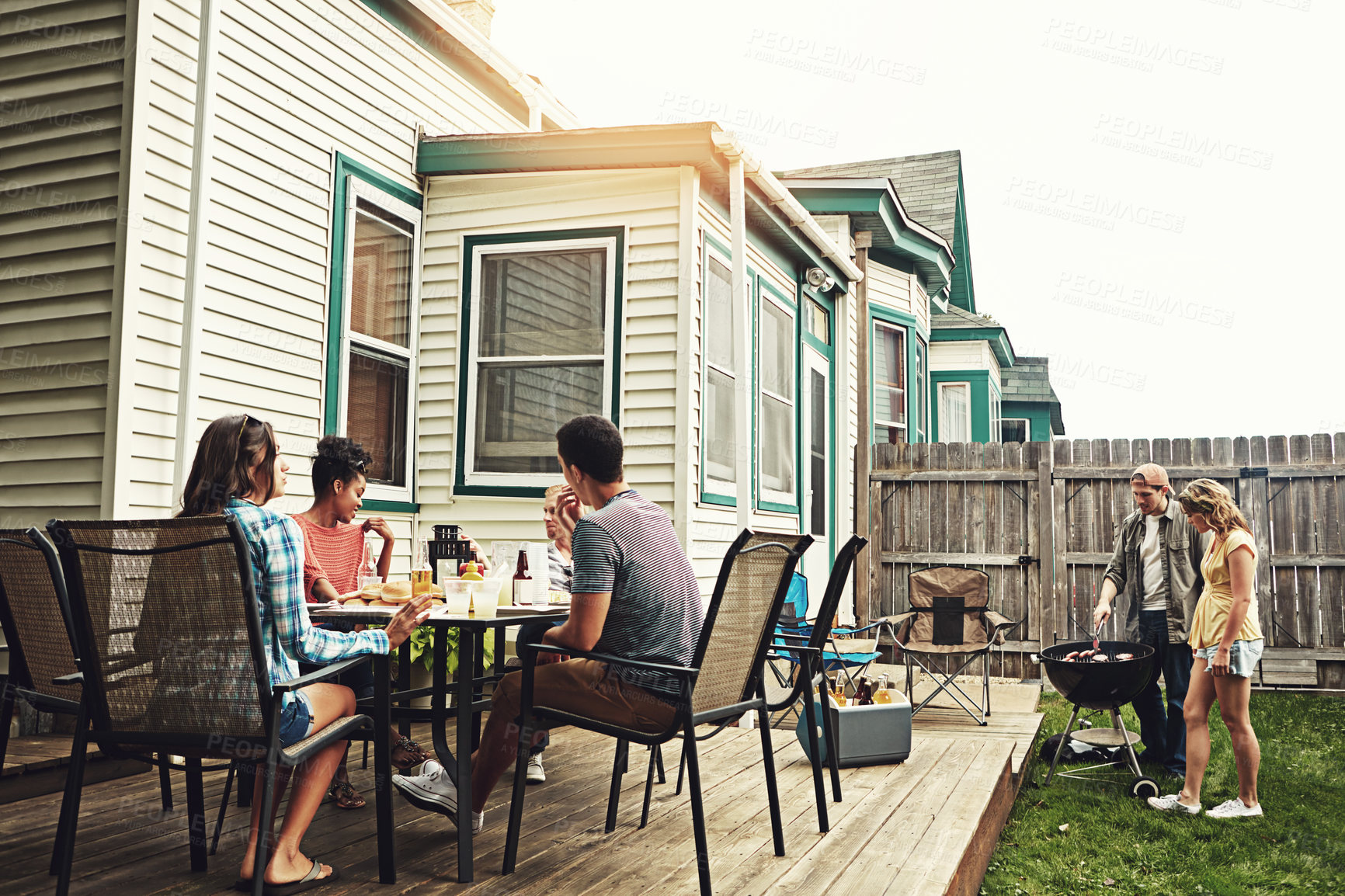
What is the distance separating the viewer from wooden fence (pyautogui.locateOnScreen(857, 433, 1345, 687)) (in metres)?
8.14

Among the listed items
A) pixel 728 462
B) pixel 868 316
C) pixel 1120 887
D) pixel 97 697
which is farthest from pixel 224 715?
pixel 868 316

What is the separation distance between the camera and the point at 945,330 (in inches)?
584

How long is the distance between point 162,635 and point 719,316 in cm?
497

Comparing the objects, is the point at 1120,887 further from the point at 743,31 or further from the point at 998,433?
the point at 998,433

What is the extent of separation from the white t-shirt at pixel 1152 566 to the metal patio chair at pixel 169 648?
4.55 metres

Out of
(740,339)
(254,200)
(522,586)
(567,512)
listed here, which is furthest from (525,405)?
(522,586)

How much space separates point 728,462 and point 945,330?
351 inches

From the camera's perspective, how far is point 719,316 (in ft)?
22.4

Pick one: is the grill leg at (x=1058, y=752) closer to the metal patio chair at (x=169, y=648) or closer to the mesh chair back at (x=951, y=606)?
the mesh chair back at (x=951, y=606)

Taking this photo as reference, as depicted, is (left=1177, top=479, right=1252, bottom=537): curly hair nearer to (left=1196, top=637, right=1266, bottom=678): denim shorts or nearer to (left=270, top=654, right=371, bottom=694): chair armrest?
(left=1196, top=637, right=1266, bottom=678): denim shorts

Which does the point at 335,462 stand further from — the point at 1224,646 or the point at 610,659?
the point at 1224,646

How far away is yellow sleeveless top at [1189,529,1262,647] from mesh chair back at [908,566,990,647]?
2757 millimetres

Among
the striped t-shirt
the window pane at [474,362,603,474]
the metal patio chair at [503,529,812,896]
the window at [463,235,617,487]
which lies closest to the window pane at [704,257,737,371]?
the window at [463,235,617,487]

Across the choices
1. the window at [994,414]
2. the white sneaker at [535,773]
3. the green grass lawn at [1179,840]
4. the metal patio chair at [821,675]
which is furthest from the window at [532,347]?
the window at [994,414]
